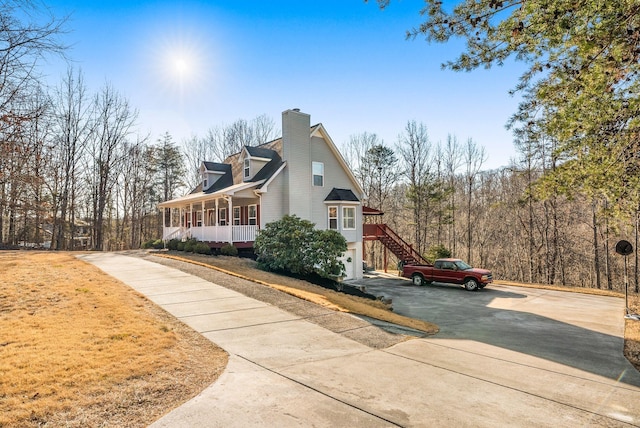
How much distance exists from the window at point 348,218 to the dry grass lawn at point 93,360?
16.0m

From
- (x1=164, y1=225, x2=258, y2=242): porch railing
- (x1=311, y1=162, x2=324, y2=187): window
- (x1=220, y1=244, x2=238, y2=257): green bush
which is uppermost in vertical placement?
(x1=311, y1=162, x2=324, y2=187): window

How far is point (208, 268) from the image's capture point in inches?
588

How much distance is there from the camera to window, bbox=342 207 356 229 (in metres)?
23.9

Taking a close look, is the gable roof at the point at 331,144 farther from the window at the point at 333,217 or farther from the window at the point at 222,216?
the window at the point at 222,216

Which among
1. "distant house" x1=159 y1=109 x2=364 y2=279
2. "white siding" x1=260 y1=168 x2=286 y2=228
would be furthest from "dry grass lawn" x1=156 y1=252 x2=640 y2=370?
"distant house" x1=159 y1=109 x2=364 y2=279

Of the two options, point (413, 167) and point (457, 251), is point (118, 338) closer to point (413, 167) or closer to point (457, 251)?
point (413, 167)

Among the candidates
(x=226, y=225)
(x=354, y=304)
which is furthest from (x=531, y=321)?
(x=226, y=225)

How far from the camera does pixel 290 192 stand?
70.0 feet

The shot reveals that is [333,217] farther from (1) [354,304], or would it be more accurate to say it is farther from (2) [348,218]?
(1) [354,304]

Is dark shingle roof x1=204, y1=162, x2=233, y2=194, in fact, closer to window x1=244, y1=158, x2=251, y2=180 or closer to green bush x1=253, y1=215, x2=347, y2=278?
window x1=244, y1=158, x2=251, y2=180

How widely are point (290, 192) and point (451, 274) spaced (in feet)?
34.9

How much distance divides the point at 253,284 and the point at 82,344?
254 inches

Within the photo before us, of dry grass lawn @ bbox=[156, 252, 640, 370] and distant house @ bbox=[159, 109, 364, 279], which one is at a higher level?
distant house @ bbox=[159, 109, 364, 279]

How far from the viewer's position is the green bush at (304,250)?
15.6 metres
